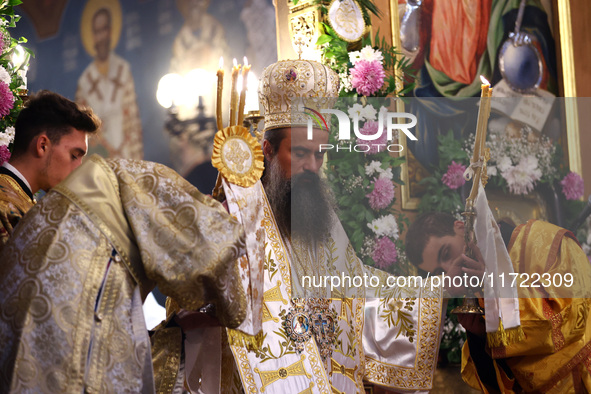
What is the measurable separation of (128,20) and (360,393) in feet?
13.2

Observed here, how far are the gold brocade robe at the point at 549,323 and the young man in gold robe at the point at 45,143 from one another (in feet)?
7.40

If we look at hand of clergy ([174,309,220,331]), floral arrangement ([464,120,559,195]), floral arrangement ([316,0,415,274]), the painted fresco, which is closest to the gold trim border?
floral arrangement ([464,120,559,195])

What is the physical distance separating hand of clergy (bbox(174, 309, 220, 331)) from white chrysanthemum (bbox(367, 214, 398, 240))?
1231 mm

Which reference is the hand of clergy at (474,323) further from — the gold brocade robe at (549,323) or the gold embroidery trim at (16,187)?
the gold embroidery trim at (16,187)

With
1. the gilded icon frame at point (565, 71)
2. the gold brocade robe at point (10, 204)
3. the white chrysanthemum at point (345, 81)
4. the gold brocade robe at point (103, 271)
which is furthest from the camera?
the white chrysanthemum at point (345, 81)

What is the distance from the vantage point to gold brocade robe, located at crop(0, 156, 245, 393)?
219 cm

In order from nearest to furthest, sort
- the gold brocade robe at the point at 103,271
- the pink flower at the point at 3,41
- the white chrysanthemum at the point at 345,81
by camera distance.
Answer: the gold brocade robe at the point at 103,271 → the pink flower at the point at 3,41 → the white chrysanthemum at the point at 345,81

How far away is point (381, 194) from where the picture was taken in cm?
422

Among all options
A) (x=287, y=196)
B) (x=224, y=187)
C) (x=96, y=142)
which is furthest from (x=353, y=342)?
(x=96, y=142)

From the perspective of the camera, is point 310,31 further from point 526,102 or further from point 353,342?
point 353,342

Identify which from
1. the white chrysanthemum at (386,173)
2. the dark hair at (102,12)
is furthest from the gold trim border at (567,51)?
the dark hair at (102,12)

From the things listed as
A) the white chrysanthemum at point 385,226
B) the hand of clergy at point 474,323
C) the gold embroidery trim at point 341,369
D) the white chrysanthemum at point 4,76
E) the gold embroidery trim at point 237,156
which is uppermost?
the white chrysanthemum at point 4,76

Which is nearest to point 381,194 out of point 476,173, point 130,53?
point 476,173

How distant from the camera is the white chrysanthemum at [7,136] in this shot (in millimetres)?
3557
